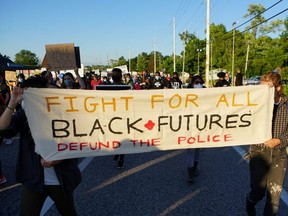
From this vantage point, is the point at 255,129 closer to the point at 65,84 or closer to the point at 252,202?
the point at 252,202

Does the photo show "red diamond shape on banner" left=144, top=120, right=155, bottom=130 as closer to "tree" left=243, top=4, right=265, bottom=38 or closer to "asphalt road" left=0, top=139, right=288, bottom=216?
"asphalt road" left=0, top=139, right=288, bottom=216

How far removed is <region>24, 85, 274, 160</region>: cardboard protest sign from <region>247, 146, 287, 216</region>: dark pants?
0.22 meters

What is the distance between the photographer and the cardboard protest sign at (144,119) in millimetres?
2756

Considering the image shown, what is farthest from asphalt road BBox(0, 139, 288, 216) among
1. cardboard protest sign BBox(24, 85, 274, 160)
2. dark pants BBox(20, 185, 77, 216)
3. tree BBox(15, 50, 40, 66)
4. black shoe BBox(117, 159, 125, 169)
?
tree BBox(15, 50, 40, 66)

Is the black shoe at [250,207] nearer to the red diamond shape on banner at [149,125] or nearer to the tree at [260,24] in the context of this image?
the red diamond shape on banner at [149,125]

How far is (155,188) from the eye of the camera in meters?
4.24

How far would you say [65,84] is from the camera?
22.4ft

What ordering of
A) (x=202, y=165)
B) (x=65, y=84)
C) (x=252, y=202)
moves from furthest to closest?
(x=65, y=84) < (x=202, y=165) < (x=252, y=202)

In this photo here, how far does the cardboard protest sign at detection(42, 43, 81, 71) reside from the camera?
4.80 meters

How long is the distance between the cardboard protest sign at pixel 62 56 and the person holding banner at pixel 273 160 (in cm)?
315

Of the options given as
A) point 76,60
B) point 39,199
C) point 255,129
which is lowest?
point 39,199

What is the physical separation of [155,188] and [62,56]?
2.65 meters

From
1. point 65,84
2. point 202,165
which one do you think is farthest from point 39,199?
point 65,84

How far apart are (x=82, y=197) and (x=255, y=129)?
246 centimetres
